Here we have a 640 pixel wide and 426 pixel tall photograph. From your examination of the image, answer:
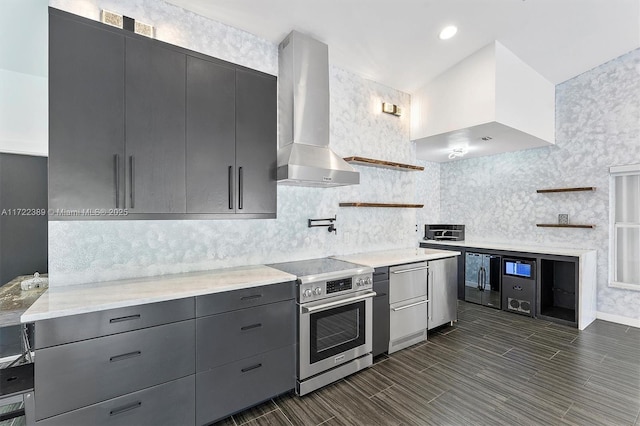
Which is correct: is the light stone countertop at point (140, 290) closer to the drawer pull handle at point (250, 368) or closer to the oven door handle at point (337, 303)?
the oven door handle at point (337, 303)

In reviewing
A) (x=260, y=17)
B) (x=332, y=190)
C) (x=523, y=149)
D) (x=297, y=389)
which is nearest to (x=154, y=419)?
(x=297, y=389)

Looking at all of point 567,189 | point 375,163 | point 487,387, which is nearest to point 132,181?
point 375,163

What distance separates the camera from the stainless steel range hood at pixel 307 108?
283cm

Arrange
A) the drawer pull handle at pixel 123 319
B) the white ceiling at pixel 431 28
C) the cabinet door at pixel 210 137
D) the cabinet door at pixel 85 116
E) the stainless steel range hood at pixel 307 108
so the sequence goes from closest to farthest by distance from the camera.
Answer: the drawer pull handle at pixel 123 319 → the cabinet door at pixel 85 116 → the cabinet door at pixel 210 137 → the white ceiling at pixel 431 28 → the stainless steel range hood at pixel 307 108

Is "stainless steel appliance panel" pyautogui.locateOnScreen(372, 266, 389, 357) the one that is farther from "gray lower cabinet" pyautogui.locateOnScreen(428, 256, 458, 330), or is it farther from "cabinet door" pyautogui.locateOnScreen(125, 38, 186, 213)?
"cabinet door" pyautogui.locateOnScreen(125, 38, 186, 213)

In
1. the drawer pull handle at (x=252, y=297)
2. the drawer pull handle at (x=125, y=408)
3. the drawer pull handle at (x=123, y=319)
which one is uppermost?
the drawer pull handle at (x=123, y=319)

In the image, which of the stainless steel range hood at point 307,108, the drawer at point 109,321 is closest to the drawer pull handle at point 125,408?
the drawer at point 109,321

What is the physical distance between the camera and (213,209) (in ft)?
7.53

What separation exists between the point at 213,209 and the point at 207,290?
0.67m

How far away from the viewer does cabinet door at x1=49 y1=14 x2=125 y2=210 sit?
173 centimetres

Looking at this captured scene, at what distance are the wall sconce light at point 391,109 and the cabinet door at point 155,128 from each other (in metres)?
2.71

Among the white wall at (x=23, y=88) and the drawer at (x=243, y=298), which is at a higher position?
the white wall at (x=23, y=88)

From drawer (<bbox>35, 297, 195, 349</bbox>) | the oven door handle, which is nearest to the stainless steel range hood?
the oven door handle

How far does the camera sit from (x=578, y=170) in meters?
4.29
